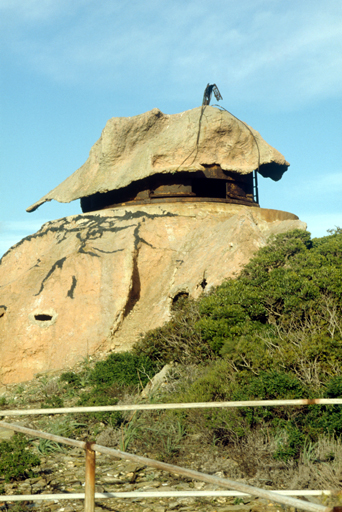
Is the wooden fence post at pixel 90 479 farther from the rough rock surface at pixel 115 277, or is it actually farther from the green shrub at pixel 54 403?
the rough rock surface at pixel 115 277

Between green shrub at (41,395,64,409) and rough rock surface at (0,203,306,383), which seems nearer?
green shrub at (41,395,64,409)

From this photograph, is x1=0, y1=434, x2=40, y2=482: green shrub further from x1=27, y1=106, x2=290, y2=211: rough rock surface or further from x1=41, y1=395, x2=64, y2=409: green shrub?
x1=27, y1=106, x2=290, y2=211: rough rock surface

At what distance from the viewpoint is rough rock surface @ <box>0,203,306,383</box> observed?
466 inches

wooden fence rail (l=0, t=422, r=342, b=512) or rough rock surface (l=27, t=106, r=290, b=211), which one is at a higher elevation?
rough rock surface (l=27, t=106, r=290, b=211)

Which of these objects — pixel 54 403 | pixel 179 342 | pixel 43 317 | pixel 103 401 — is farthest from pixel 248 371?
pixel 43 317

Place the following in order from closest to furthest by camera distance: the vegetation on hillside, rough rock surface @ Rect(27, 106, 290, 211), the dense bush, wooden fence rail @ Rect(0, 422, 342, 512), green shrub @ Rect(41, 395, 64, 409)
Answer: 1. wooden fence rail @ Rect(0, 422, 342, 512)
2. the vegetation on hillside
3. the dense bush
4. green shrub @ Rect(41, 395, 64, 409)
5. rough rock surface @ Rect(27, 106, 290, 211)

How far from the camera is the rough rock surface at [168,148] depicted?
14.8m

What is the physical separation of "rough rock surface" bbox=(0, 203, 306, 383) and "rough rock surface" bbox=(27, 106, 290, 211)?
1379mm

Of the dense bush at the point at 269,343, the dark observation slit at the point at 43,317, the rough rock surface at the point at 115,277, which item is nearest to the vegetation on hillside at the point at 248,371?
the dense bush at the point at 269,343

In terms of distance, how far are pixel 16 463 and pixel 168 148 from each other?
11079mm

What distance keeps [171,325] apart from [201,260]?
275 centimetres

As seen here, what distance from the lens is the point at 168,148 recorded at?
1484 cm

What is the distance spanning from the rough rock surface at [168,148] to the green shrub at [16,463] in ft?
33.1

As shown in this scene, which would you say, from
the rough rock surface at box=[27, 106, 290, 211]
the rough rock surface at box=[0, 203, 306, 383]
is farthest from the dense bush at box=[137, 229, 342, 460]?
the rough rock surface at box=[27, 106, 290, 211]
